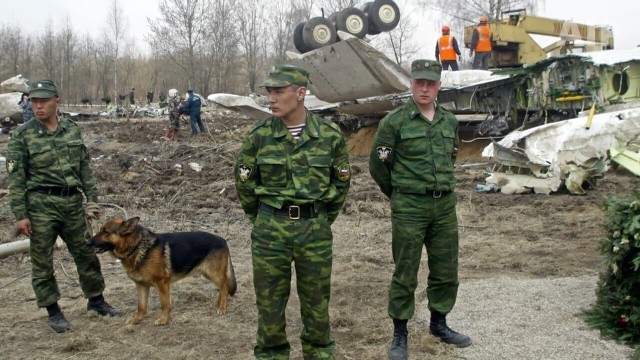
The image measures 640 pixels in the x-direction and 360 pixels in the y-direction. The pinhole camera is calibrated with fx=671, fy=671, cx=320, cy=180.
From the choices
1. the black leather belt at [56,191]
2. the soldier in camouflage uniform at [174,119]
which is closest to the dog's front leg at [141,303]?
the black leather belt at [56,191]

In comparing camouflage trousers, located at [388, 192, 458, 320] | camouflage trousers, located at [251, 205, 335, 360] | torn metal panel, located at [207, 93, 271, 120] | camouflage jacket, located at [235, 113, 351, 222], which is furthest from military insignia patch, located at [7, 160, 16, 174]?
torn metal panel, located at [207, 93, 271, 120]

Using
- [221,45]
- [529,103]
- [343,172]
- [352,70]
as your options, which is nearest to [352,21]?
[352,70]

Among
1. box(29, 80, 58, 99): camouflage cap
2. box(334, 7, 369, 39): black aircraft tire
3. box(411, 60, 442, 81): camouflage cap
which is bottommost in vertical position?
box(29, 80, 58, 99): camouflage cap

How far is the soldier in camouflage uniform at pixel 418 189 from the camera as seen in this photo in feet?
14.4

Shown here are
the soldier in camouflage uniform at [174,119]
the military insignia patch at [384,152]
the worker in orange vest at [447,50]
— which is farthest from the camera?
the soldier in camouflage uniform at [174,119]

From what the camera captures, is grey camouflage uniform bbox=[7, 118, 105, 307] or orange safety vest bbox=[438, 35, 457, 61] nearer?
grey camouflage uniform bbox=[7, 118, 105, 307]

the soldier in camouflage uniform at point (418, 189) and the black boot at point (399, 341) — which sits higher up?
the soldier in camouflage uniform at point (418, 189)

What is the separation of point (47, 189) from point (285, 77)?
249cm

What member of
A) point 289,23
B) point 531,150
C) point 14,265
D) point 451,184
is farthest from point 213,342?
point 289,23

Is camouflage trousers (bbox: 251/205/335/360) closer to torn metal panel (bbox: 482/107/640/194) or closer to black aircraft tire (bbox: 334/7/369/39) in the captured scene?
torn metal panel (bbox: 482/107/640/194)

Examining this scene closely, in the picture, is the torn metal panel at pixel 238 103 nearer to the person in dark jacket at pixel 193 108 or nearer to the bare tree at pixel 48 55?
the person in dark jacket at pixel 193 108

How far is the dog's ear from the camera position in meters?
5.21

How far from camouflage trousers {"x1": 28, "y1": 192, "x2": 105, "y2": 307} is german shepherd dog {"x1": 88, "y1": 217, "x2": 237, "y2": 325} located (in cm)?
25

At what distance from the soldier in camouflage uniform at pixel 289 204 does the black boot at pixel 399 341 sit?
27.1 inches
